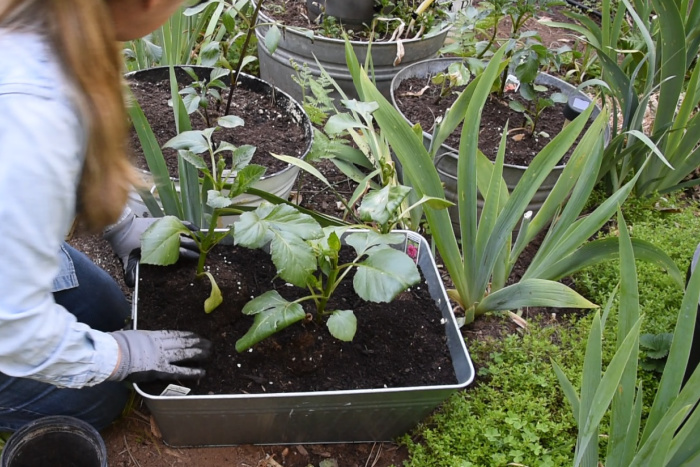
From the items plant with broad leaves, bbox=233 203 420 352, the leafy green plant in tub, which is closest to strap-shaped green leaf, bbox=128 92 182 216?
plant with broad leaves, bbox=233 203 420 352

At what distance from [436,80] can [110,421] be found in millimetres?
1459

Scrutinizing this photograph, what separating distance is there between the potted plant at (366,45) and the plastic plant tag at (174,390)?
1.41 m

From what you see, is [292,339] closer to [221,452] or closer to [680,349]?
[221,452]

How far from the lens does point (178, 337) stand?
1.17 metres

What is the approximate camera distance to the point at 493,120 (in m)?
2.08

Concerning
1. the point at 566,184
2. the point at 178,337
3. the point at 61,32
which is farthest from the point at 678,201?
the point at 61,32

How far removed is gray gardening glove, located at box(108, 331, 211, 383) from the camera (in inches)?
42.7

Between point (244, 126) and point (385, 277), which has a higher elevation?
point (385, 277)

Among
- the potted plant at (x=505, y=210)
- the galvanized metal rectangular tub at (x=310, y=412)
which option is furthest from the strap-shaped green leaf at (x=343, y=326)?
the potted plant at (x=505, y=210)

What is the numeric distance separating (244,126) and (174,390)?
0.98 m

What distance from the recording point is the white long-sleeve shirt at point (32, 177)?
69 cm

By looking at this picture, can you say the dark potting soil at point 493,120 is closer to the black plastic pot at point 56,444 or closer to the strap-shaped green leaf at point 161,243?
the strap-shaped green leaf at point 161,243

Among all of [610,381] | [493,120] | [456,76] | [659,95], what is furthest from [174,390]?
[659,95]

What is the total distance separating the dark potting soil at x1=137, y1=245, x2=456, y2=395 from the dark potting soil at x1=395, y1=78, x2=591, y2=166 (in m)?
0.79
